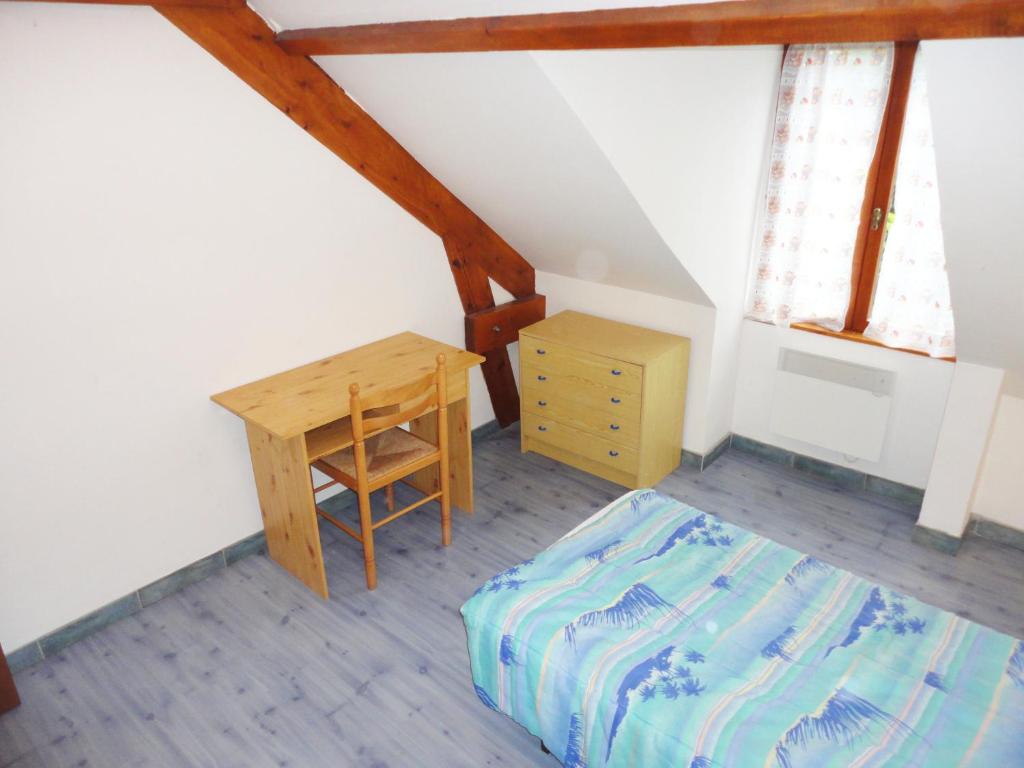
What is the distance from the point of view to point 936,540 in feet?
11.4

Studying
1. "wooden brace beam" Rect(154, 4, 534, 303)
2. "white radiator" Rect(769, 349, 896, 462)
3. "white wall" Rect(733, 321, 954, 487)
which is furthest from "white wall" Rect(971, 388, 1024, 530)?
"wooden brace beam" Rect(154, 4, 534, 303)

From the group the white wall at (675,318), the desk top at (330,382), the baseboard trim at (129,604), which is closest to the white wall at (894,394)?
the white wall at (675,318)

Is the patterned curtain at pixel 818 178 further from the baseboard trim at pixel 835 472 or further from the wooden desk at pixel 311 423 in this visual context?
the wooden desk at pixel 311 423

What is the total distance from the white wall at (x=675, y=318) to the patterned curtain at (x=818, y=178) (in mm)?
387

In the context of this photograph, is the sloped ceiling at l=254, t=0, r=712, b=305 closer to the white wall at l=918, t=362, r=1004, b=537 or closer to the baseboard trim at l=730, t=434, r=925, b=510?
the baseboard trim at l=730, t=434, r=925, b=510

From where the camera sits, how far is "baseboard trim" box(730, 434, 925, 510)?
3850 millimetres

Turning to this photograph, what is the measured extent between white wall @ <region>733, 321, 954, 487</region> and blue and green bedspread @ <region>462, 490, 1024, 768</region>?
5.19 feet

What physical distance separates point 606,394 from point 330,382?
1439mm

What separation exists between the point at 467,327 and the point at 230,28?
6.46ft

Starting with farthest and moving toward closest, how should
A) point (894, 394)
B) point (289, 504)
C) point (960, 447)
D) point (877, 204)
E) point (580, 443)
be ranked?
point (580, 443), point (894, 394), point (877, 204), point (960, 447), point (289, 504)

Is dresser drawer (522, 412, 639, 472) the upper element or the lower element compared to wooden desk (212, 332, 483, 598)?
lower

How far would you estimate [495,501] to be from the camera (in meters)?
3.92

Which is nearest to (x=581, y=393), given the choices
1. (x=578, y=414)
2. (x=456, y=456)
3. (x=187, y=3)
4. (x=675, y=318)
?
(x=578, y=414)

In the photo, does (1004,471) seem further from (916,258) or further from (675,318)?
(675,318)
